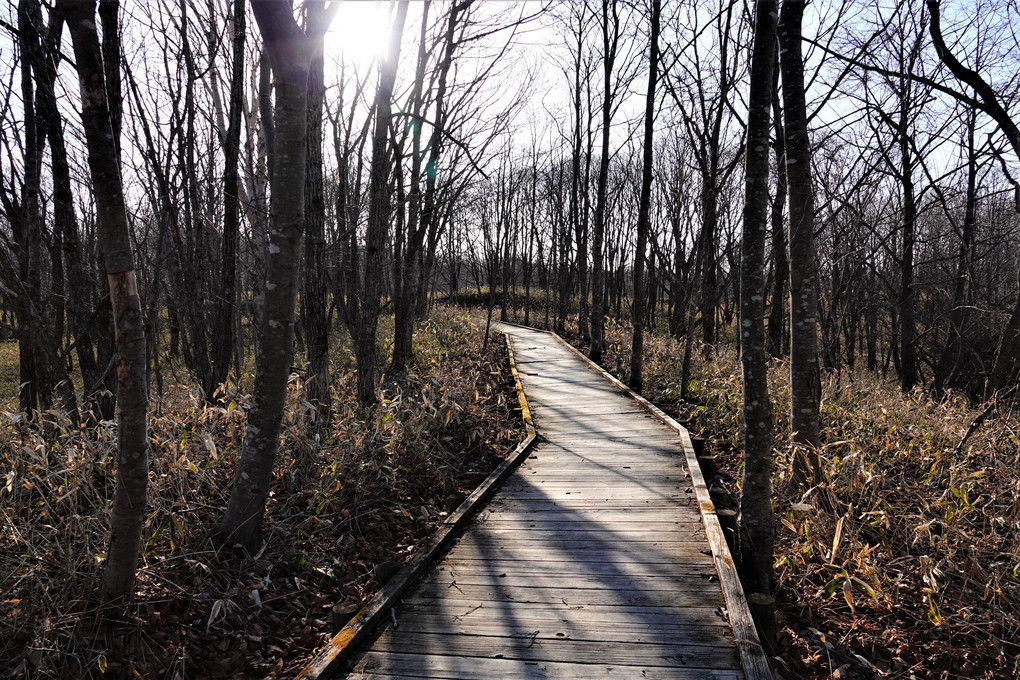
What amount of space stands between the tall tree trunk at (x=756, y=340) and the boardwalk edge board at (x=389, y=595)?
2.11m

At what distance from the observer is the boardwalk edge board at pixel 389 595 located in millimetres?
2665

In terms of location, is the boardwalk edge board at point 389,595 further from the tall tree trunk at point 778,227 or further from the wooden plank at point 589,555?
the tall tree trunk at point 778,227

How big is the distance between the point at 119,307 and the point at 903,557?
471 centimetres

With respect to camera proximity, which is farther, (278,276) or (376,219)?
(376,219)

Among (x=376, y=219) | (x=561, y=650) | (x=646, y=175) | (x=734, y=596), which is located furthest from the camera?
(x=646, y=175)

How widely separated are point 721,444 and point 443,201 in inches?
244

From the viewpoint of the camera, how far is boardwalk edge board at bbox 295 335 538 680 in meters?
2.67

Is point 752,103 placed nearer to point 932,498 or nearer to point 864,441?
point 932,498

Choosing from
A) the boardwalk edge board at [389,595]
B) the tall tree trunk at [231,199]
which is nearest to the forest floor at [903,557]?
the boardwalk edge board at [389,595]

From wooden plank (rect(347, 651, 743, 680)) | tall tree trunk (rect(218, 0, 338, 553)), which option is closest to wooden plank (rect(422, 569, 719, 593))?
wooden plank (rect(347, 651, 743, 680))

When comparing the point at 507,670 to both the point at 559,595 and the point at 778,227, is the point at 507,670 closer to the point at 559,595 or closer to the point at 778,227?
the point at 559,595

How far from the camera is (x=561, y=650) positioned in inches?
111

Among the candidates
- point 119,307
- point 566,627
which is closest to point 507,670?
point 566,627

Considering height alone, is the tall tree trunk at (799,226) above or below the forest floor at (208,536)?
above
